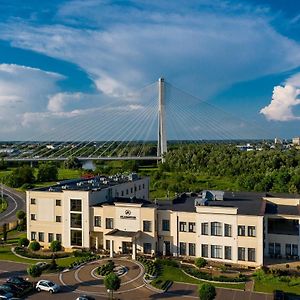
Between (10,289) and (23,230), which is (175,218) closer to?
(10,289)

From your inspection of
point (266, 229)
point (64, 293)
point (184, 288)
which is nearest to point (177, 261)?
point (184, 288)

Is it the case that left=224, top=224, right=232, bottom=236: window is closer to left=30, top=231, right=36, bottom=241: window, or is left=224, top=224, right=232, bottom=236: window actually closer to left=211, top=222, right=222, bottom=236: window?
left=211, top=222, right=222, bottom=236: window

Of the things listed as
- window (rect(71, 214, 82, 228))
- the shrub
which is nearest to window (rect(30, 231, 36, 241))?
the shrub

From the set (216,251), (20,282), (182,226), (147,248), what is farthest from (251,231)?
(20,282)

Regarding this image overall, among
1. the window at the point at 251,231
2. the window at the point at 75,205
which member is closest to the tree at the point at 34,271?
the window at the point at 75,205

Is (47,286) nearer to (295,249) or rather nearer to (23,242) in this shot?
(23,242)

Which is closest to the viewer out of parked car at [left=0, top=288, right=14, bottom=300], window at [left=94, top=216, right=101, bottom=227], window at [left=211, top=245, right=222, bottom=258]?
parked car at [left=0, top=288, right=14, bottom=300]
